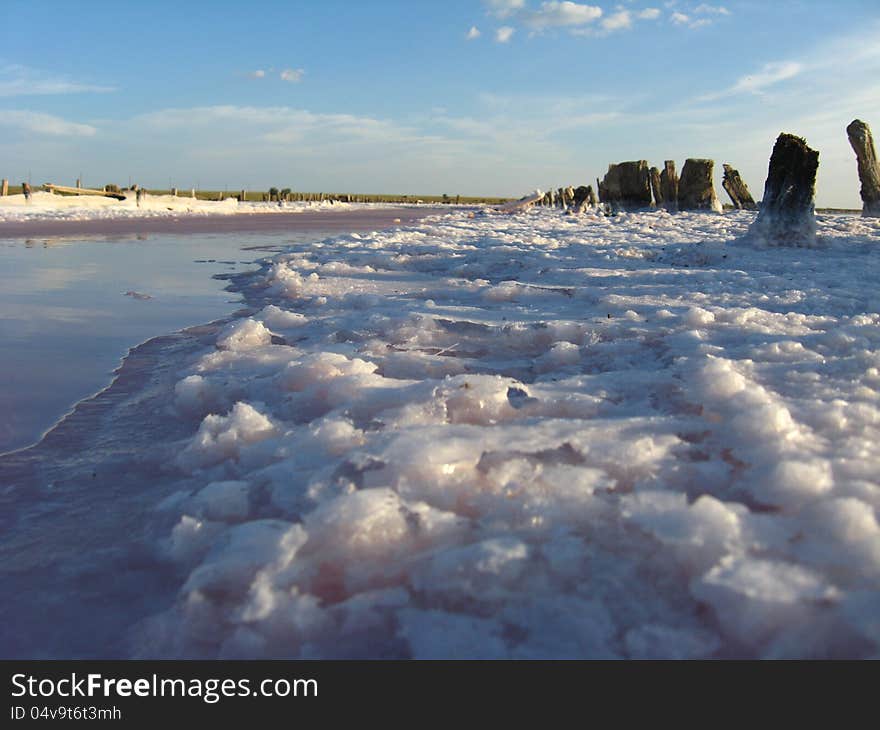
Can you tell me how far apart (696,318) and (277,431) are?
2730 mm

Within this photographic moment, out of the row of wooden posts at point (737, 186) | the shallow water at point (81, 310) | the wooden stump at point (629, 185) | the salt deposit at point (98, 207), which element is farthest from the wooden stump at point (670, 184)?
the salt deposit at point (98, 207)

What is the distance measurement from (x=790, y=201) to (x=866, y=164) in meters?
8.33

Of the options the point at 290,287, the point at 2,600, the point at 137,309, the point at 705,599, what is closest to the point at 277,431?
the point at 2,600

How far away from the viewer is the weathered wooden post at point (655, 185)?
27.5m

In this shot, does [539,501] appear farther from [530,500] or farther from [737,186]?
[737,186]

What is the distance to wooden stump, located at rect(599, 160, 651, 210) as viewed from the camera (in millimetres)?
27469

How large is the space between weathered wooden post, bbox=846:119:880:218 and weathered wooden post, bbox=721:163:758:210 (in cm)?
963

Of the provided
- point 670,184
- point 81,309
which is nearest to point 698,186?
point 670,184

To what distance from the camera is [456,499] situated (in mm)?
1896

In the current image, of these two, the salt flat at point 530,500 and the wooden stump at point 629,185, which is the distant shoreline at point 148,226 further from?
the salt flat at point 530,500

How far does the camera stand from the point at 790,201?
347 inches

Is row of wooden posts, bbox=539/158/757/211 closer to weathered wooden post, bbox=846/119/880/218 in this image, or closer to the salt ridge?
weathered wooden post, bbox=846/119/880/218

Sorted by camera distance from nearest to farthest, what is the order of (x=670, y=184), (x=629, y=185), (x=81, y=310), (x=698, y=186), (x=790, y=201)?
(x=81, y=310) → (x=790, y=201) → (x=698, y=186) → (x=670, y=184) → (x=629, y=185)
